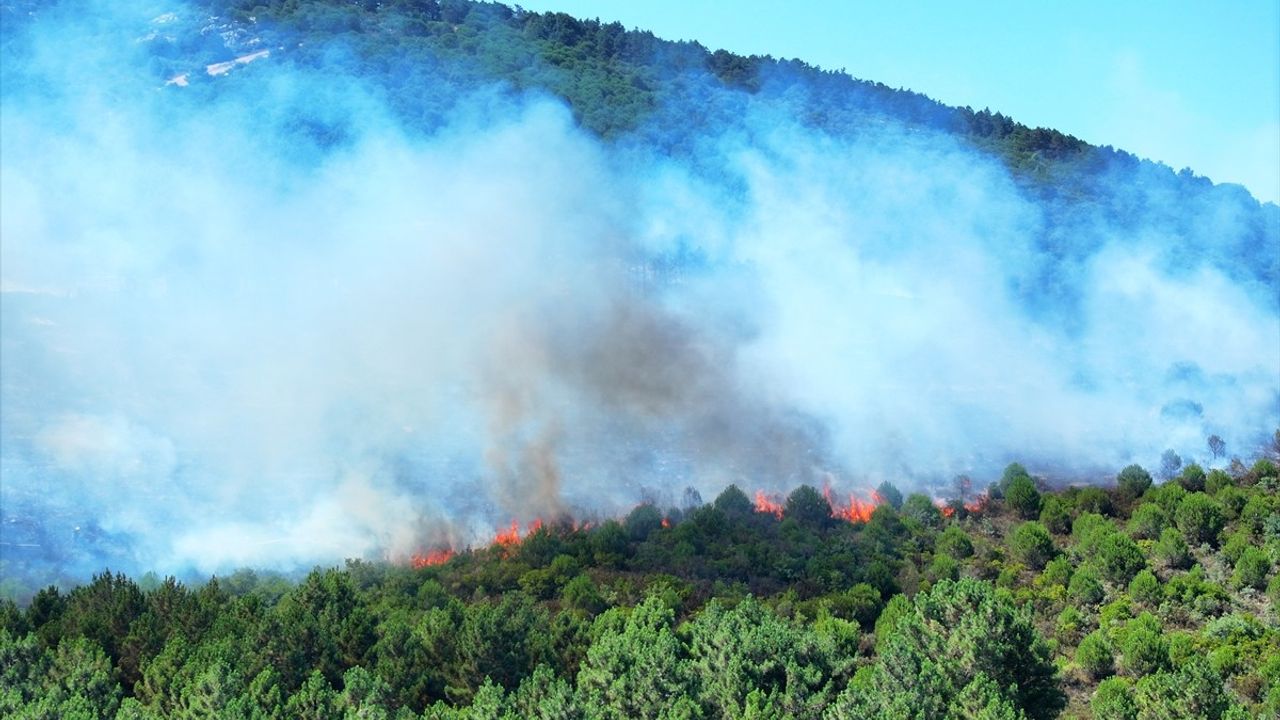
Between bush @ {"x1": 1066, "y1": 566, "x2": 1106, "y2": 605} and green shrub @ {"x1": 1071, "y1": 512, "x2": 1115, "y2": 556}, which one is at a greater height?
green shrub @ {"x1": 1071, "y1": 512, "x2": 1115, "y2": 556}

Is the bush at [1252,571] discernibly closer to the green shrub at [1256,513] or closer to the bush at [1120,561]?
the bush at [1120,561]

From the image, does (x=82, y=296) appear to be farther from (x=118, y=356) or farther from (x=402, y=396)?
(x=402, y=396)

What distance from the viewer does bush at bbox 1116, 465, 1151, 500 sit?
40.8 meters

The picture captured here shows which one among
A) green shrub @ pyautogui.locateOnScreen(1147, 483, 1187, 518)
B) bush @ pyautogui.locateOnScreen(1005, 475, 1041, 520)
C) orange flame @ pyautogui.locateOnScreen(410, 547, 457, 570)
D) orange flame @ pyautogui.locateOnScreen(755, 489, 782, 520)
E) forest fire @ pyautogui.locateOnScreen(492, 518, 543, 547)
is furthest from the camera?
orange flame @ pyautogui.locateOnScreen(755, 489, 782, 520)

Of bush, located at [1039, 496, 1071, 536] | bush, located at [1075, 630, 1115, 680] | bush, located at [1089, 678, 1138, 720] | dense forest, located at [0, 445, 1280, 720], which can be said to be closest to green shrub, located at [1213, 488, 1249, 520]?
dense forest, located at [0, 445, 1280, 720]

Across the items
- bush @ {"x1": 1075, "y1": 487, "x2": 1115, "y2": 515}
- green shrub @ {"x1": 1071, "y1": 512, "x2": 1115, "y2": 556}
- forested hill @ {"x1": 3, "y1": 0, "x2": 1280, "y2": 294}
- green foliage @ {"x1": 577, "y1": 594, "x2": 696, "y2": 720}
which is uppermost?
forested hill @ {"x1": 3, "y1": 0, "x2": 1280, "y2": 294}

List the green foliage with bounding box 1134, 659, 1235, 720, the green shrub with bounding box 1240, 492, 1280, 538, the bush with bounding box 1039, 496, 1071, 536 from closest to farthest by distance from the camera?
the green foliage with bounding box 1134, 659, 1235, 720
the green shrub with bounding box 1240, 492, 1280, 538
the bush with bounding box 1039, 496, 1071, 536

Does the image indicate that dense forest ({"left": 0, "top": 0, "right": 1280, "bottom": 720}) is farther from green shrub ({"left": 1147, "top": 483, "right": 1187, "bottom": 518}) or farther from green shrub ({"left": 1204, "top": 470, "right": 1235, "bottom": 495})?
green shrub ({"left": 1147, "top": 483, "right": 1187, "bottom": 518})

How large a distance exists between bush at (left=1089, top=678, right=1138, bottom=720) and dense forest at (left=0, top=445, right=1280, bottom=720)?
0.06 metres

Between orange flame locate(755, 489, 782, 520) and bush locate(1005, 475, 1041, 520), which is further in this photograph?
orange flame locate(755, 489, 782, 520)

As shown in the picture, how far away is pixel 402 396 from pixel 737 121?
28.8m

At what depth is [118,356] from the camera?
56781 millimetres

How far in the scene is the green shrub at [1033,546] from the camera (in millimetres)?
36094

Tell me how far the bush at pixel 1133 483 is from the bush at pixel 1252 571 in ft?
26.2
